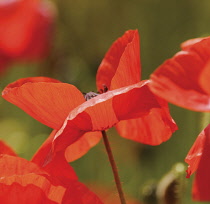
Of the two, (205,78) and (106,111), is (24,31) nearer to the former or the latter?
(106,111)

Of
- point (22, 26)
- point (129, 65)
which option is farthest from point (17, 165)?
point (22, 26)

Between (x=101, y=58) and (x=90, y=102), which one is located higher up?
(x=90, y=102)

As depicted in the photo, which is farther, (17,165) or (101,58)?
(101,58)

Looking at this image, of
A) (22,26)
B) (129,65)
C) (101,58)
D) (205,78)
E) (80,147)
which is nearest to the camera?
(205,78)

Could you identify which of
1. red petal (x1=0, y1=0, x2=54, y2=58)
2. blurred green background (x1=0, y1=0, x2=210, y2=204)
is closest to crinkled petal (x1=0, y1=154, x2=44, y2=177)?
blurred green background (x1=0, y1=0, x2=210, y2=204)

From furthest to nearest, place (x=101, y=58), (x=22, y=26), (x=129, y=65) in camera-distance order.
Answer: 1. (x=101, y=58)
2. (x=22, y=26)
3. (x=129, y=65)

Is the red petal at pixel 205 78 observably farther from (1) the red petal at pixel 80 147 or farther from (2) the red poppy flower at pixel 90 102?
(1) the red petal at pixel 80 147
